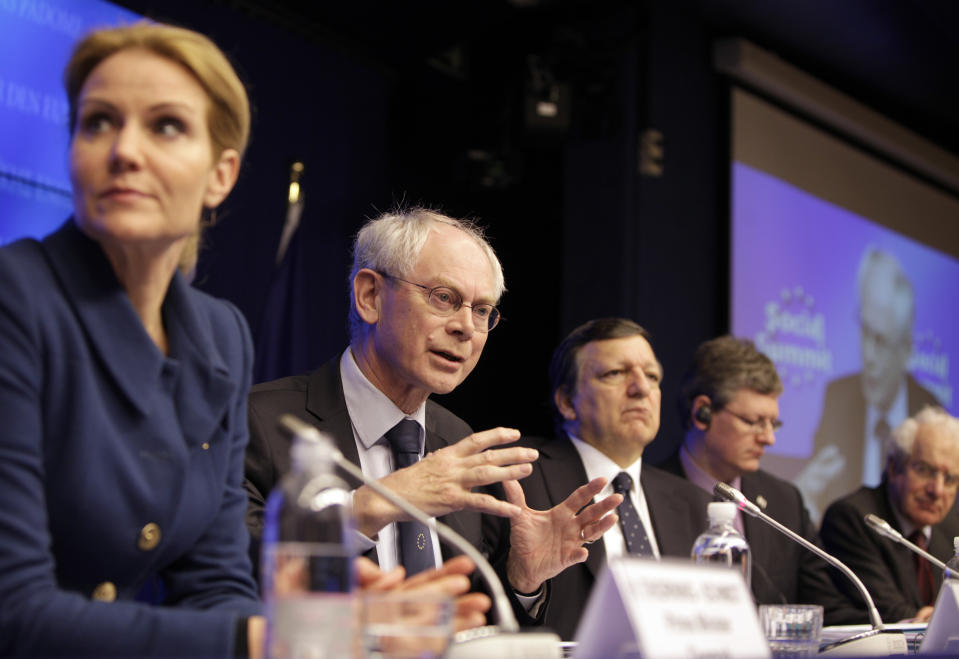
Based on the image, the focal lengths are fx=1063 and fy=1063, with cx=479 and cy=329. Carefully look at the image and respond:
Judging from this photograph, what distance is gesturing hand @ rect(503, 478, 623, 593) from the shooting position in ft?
6.86

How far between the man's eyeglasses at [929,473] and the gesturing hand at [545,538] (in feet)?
7.48

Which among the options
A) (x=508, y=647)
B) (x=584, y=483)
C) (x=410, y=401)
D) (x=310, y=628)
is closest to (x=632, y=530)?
(x=584, y=483)

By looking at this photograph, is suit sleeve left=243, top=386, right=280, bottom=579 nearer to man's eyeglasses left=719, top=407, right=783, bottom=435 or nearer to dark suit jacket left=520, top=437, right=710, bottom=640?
dark suit jacket left=520, top=437, right=710, bottom=640

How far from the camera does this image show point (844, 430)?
6.02 metres

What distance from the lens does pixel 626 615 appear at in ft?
3.52

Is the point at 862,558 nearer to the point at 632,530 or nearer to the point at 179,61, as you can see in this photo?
the point at 632,530

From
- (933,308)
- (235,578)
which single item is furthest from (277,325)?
(933,308)

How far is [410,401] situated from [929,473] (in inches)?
92.8

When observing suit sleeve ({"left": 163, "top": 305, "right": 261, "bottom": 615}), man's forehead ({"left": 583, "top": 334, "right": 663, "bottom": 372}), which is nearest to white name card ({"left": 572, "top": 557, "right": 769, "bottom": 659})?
suit sleeve ({"left": 163, "top": 305, "right": 261, "bottom": 615})

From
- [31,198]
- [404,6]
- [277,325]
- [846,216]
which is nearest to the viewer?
[31,198]

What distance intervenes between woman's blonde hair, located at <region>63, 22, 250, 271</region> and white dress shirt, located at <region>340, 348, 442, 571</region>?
41.7 inches

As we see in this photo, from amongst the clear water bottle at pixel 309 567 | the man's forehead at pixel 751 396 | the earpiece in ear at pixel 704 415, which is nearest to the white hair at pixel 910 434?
the man's forehead at pixel 751 396

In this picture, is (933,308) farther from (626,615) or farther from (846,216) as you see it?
(626,615)

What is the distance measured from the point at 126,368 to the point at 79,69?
1.29 ft
